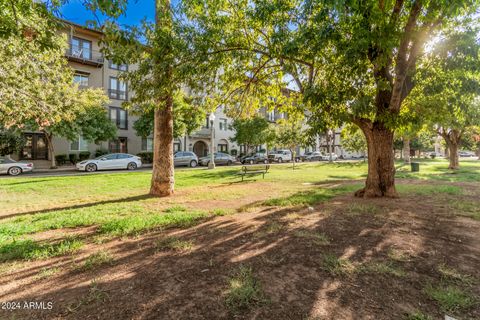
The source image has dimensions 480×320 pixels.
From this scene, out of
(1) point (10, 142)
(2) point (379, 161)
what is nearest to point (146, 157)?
(1) point (10, 142)

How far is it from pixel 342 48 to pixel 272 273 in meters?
5.34

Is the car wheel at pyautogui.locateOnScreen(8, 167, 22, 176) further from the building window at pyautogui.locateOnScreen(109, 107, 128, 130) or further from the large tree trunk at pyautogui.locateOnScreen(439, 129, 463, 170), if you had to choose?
the large tree trunk at pyautogui.locateOnScreen(439, 129, 463, 170)

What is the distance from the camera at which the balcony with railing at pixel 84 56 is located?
25750 millimetres

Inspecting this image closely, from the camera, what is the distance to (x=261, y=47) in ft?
26.8

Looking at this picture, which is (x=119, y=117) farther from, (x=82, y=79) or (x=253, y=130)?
(x=253, y=130)

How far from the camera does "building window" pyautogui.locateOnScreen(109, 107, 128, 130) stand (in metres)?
29.1

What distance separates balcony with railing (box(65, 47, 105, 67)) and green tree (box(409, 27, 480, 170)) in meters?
29.5

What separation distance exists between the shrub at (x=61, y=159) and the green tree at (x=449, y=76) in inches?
1133

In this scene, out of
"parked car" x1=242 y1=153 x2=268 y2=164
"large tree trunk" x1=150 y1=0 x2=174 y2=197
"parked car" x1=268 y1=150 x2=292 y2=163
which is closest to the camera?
"large tree trunk" x1=150 y1=0 x2=174 y2=197

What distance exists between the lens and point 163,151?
8.82 meters

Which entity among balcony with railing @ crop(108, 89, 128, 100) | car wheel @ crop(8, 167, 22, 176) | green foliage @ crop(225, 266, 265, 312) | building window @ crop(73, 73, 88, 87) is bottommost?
green foliage @ crop(225, 266, 265, 312)

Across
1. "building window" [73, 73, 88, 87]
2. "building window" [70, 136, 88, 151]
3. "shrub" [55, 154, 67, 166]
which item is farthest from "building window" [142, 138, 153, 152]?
"building window" [73, 73, 88, 87]

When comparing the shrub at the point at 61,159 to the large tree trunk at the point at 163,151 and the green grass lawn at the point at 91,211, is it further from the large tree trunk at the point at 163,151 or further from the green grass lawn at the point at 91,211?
the large tree trunk at the point at 163,151

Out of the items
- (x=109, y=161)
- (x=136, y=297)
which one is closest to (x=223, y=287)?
(x=136, y=297)
